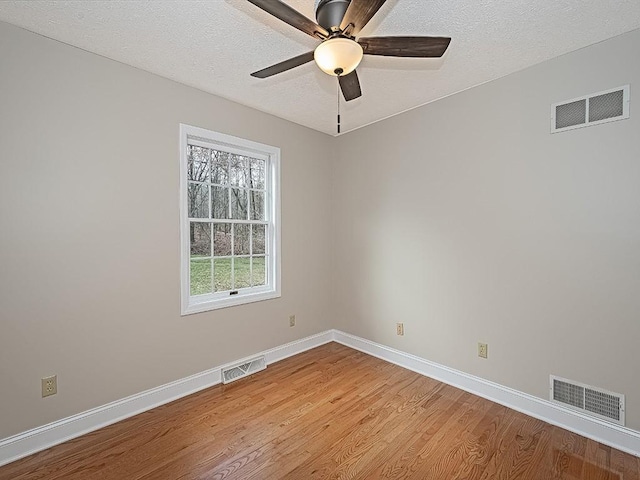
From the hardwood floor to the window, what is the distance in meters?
0.92

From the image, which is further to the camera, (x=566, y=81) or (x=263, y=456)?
(x=566, y=81)

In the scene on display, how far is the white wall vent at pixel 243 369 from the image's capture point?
9.38 ft

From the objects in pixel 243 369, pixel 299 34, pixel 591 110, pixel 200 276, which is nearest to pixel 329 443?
pixel 243 369

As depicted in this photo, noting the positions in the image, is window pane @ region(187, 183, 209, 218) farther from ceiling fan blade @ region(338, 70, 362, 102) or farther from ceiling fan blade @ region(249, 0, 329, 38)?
ceiling fan blade @ region(249, 0, 329, 38)

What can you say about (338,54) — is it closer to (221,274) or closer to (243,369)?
(221,274)

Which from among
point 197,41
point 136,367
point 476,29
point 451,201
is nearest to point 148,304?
point 136,367

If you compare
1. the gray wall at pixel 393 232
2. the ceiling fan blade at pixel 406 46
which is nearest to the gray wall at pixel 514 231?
the gray wall at pixel 393 232

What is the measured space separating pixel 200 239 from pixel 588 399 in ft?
10.7

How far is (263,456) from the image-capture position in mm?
1919

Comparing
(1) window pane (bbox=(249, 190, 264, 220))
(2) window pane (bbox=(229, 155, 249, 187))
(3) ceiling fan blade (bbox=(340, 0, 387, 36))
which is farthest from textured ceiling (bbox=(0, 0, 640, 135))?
(1) window pane (bbox=(249, 190, 264, 220))

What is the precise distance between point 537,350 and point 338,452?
168cm

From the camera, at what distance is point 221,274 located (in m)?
3.00

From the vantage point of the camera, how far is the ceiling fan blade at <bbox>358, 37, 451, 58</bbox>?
60.1 inches

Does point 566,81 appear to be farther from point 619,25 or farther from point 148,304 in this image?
point 148,304
